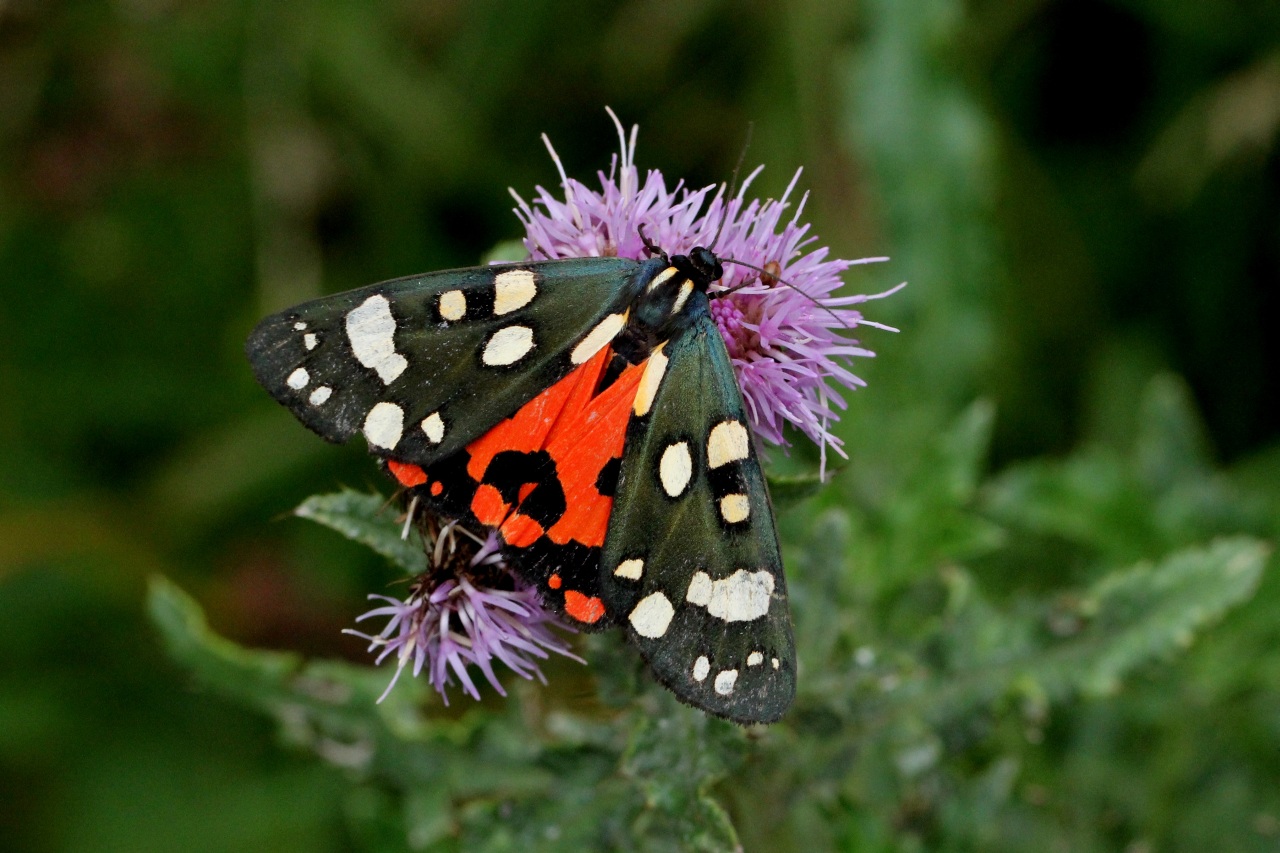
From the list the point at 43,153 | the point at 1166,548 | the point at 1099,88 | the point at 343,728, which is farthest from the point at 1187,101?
the point at 43,153

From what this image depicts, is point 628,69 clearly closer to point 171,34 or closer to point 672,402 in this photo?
point 171,34

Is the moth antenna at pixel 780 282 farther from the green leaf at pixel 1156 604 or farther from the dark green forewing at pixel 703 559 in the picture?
the green leaf at pixel 1156 604

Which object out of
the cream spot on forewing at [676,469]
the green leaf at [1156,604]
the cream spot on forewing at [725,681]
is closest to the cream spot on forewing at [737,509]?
the cream spot on forewing at [676,469]

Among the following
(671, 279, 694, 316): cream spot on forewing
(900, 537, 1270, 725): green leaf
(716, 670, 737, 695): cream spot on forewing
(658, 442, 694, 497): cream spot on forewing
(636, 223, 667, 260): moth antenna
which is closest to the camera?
(716, 670, 737, 695): cream spot on forewing

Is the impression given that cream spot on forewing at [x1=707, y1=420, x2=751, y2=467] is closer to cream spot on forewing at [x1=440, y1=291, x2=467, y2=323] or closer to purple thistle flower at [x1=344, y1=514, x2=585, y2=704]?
purple thistle flower at [x1=344, y1=514, x2=585, y2=704]

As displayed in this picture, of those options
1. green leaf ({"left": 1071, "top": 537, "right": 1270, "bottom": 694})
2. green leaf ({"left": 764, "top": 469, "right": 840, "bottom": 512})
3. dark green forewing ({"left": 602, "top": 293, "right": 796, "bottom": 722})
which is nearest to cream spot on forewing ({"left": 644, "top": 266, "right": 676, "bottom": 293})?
dark green forewing ({"left": 602, "top": 293, "right": 796, "bottom": 722})

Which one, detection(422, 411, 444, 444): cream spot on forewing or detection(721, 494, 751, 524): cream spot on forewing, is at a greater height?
A: detection(422, 411, 444, 444): cream spot on forewing

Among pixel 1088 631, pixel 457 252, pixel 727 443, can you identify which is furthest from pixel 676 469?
pixel 457 252
